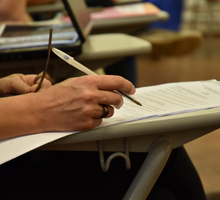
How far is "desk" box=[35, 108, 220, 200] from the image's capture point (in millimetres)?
438

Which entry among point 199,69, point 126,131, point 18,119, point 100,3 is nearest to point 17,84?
point 18,119

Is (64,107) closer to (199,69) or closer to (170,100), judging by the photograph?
(170,100)

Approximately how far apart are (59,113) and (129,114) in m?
0.12

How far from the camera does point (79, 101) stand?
1.51ft

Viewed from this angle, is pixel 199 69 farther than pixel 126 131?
Yes

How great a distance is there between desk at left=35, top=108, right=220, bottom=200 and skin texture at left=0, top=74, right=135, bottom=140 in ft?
0.09

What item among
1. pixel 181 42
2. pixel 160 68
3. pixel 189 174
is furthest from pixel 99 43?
pixel 160 68

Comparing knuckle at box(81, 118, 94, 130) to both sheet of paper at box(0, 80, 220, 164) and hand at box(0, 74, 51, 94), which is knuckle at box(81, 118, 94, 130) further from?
hand at box(0, 74, 51, 94)

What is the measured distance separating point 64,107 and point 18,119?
8 centimetres

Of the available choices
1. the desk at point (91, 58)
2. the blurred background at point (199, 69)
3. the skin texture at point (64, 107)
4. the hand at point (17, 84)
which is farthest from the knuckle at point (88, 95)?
the blurred background at point (199, 69)

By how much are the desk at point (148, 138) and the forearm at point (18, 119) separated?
4cm

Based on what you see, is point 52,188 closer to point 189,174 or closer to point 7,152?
point 7,152

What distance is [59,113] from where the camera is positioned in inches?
18.3

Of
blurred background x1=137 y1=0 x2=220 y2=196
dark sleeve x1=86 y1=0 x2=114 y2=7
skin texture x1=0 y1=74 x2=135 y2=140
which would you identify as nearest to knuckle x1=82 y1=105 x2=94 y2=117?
skin texture x1=0 y1=74 x2=135 y2=140
